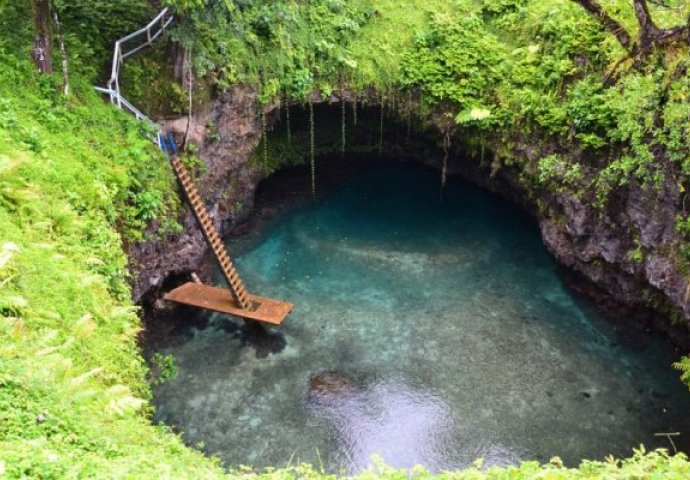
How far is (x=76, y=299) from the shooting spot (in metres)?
10.7

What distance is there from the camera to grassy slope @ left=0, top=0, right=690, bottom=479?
7594mm

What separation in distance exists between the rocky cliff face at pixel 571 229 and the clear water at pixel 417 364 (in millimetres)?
1010

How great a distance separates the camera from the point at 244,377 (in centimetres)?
1571

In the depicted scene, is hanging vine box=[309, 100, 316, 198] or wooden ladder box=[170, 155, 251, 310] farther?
hanging vine box=[309, 100, 316, 198]

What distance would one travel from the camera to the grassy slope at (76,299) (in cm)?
759

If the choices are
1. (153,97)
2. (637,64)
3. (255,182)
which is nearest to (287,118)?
(255,182)

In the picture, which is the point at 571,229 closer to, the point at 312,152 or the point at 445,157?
the point at 445,157

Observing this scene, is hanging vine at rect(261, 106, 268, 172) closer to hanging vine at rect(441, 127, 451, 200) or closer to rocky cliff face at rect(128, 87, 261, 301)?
rocky cliff face at rect(128, 87, 261, 301)

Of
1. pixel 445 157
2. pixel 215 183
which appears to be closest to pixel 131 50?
pixel 215 183

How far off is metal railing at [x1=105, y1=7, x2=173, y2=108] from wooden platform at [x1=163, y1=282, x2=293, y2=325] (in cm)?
550

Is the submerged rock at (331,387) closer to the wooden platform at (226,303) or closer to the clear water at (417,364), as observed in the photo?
the clear water at (417,364)

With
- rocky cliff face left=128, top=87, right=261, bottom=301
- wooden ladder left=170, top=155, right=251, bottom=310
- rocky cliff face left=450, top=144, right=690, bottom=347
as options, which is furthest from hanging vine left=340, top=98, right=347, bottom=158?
wooden ladder left=170, top=155, right=251, bottom=310

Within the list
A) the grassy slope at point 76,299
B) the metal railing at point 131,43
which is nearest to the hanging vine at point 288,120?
the metal railing at point 131,43

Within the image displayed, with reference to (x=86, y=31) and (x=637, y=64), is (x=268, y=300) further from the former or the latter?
(x=637, y=64)
